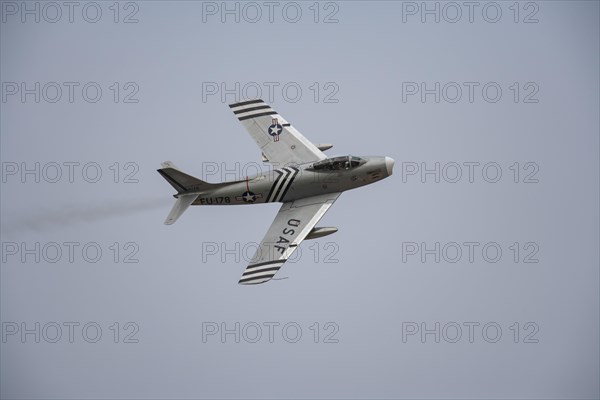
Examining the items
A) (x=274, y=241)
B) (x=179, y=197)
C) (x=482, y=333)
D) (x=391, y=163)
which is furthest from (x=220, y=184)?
(x=482, y=333)

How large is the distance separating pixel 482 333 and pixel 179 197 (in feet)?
67.6

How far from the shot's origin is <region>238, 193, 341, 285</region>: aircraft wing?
135 ft

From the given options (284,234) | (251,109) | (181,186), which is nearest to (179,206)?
(181,186)

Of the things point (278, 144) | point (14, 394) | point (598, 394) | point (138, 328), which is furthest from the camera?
point (14, 394)

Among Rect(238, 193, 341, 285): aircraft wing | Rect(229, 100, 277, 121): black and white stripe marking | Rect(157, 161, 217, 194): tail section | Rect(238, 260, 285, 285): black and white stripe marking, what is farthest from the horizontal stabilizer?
Rect(229, 100, 277, 121): black and white stripe marking

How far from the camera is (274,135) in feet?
164

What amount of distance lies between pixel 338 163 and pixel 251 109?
9.08m

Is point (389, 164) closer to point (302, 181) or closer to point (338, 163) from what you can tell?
point (338, 163)

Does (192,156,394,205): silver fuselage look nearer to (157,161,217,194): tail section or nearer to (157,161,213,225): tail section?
(157,161,217,194): tail section

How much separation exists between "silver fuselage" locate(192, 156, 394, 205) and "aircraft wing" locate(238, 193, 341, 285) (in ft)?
1.76

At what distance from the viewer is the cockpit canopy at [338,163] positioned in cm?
4525

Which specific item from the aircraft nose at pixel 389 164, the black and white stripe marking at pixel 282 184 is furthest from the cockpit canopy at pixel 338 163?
the aircraft nose at pixel 389 164

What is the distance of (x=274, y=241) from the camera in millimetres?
43156

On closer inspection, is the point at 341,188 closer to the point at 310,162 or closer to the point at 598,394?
the point at 310,162
